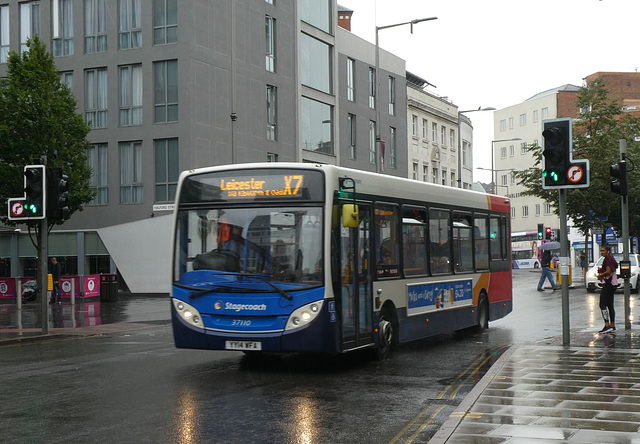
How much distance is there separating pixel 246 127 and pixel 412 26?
1097 cm

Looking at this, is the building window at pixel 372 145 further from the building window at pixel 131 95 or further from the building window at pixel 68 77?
the building window at pixel 68 77

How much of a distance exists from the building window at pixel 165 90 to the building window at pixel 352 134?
51.1ft

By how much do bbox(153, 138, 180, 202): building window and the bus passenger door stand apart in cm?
2716

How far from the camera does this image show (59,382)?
11367 millimetres

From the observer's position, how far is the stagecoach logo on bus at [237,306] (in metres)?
11.8

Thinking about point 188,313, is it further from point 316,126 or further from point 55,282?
point 316,126

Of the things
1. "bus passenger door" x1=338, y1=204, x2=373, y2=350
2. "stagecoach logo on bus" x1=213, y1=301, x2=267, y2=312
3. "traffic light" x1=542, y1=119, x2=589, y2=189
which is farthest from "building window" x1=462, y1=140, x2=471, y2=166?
"stagecoach logo on bus" x1=213, y1=301, x2=267, y2=312

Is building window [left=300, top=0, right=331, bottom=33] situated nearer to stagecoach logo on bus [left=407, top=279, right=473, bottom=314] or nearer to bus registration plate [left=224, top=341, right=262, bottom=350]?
stagecoach logo on bus [left=407, top=279, right=473, bottom=314]

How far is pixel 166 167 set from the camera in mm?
39500

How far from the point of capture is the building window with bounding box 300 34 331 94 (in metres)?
48.1

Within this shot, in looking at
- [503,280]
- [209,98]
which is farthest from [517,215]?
[503,280]

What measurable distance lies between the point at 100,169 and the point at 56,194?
22586 millimetres

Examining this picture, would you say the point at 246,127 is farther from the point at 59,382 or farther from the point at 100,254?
the point at 59,382

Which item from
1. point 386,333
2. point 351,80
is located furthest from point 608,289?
point 351,80
